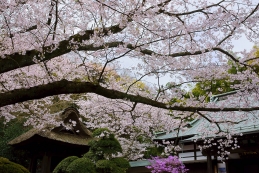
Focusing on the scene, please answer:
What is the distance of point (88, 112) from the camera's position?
29.3 ft

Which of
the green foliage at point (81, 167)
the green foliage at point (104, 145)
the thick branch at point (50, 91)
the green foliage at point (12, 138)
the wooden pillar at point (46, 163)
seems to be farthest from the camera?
the green foliage at point (12, 138)

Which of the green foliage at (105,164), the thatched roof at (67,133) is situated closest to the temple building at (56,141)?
the thatched roof at (67,133)

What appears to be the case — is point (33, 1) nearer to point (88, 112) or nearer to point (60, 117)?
point (88, 112)

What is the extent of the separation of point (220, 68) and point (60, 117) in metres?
6.88

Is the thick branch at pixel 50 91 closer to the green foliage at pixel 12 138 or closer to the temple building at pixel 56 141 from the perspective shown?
the temple building at pixel 56 141

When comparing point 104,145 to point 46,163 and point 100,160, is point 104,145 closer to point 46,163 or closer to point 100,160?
point 100,160

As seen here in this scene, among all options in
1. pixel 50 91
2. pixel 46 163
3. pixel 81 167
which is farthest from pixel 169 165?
pixel 50 91

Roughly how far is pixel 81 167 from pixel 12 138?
24.7ft

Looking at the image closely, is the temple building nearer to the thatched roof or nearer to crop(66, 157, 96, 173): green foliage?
the thatched roof

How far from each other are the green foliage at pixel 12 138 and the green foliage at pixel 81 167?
708 centimetres

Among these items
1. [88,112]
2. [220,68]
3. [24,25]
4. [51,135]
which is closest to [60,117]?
[51,135]

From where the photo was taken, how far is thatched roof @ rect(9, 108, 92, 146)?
9.81 m

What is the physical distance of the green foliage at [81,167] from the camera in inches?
289

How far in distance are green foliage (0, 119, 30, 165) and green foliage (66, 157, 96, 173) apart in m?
7.08
